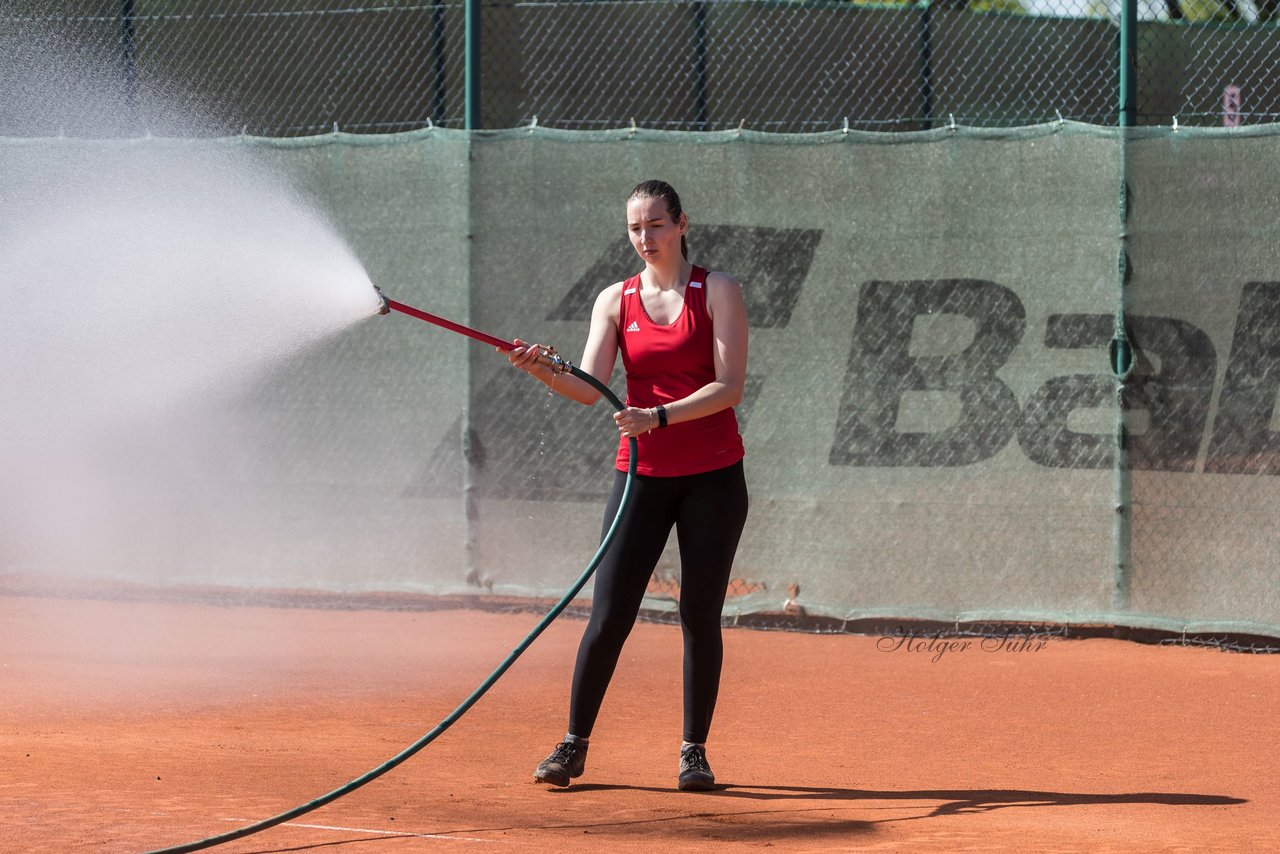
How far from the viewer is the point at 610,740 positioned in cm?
582

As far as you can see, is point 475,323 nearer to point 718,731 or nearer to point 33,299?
point 33,299

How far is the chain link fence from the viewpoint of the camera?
13352 mm

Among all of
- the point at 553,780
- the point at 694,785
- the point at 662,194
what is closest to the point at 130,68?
the point at 662,194

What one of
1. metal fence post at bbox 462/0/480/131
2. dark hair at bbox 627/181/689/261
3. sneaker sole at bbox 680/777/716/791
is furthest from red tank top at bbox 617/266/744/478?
metal fence post at bbox 462/0/480/131

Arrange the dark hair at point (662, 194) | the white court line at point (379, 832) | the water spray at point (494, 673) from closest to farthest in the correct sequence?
the water spray at point (494, 673)
the white court line at point (379, 832)
the dark hair at point (662, 194)

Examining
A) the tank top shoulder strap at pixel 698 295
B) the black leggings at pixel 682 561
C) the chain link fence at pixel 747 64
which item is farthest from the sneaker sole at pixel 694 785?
the chain link fence at pixel 747 64

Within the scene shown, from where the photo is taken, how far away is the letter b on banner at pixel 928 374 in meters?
7.89

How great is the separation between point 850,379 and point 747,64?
23.9ft

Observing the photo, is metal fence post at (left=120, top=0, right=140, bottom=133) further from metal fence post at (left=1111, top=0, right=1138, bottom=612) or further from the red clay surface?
metal fence post at (left=1111, top=0, right=1138, bottom=612)

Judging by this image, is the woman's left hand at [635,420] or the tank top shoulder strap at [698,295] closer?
the woman's left hand at [635,420]

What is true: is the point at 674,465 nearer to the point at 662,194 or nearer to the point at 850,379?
the point at 662,194

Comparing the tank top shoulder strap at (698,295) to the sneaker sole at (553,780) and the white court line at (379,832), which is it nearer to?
the sneaker sole at (553,780)

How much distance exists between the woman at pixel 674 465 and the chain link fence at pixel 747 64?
8149 millimetres

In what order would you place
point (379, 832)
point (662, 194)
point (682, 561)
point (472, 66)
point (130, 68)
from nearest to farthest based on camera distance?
1. point (379, 832)
2. point (662, 194)
3. point (682, 561)
4. point (472, 66)
5. point (130, 68)
